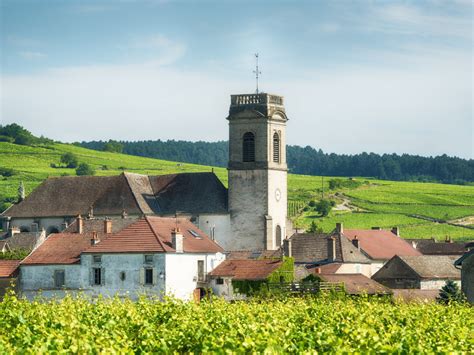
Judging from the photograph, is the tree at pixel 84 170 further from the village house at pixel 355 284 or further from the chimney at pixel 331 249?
the village house at pixel 355 284

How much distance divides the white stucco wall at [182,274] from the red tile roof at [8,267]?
1041cm

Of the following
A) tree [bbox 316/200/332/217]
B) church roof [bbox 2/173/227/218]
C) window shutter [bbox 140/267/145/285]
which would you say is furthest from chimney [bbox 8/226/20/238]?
tree [bbox 316/200/332/217]

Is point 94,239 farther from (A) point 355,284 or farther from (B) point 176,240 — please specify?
(A) point 355,284

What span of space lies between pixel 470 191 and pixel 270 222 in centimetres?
8986

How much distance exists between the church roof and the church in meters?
0.07

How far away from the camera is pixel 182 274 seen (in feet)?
226

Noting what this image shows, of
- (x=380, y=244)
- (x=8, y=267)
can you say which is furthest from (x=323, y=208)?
(x=8, y=267)

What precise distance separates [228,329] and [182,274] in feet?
116

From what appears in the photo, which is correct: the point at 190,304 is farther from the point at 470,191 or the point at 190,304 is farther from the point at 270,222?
the point at 470,191

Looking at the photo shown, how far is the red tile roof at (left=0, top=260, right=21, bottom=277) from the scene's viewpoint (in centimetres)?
7094

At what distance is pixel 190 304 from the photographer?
42.3m

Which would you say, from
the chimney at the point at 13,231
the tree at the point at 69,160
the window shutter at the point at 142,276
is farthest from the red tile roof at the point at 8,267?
the tree at the point at 69,160

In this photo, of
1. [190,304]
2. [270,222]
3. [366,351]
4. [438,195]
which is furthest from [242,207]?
[438,195]

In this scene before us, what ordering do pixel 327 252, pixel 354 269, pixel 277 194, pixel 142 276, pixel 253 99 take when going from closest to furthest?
pixel 142 276
pixel 327 252
pixel 354 269
pixel 277 194
pixel 253 99
